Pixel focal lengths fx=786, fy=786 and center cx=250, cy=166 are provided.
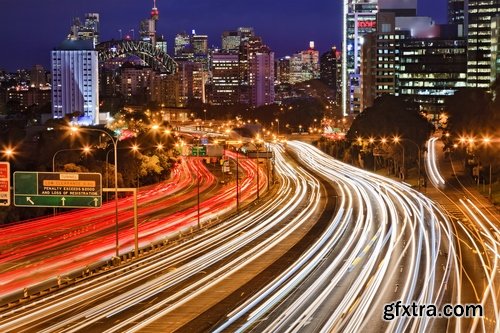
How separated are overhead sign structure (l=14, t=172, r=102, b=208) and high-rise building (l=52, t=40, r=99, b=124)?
160 metres

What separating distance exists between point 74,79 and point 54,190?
538ft

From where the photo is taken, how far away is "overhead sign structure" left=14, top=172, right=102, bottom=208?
34.4 meters

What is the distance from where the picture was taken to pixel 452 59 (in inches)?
5782

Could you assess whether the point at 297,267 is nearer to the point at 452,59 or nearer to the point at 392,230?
the point at 392,230

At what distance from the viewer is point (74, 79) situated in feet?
634

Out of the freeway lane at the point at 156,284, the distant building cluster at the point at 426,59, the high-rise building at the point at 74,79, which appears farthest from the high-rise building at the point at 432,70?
the freeway lane at the point at 156,284

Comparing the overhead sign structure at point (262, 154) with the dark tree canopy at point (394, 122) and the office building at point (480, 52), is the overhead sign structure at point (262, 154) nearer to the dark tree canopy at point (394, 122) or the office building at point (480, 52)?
the dark tree canopy at point (394, 122)

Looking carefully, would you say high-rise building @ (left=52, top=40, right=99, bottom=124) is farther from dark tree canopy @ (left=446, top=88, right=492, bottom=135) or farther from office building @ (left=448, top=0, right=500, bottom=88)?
dark tree canopy @ (left=446, top=88, right=492, bottom=135)

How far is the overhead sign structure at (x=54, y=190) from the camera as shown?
34406mm

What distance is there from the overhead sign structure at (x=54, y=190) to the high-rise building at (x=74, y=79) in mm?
159797

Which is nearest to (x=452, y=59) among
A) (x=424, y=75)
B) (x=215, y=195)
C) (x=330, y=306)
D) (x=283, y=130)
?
(x=424, y=75)

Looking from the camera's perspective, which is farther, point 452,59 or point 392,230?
point 452,59

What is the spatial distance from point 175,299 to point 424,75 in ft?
414

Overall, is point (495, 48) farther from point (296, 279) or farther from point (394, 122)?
point (296, 279)
